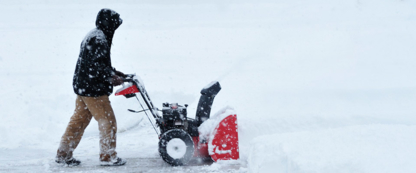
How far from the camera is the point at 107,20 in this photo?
11.8 feet

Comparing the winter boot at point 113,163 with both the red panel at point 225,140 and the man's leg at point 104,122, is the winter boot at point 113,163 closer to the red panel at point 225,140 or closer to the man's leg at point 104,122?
the man's leg at point 104,122

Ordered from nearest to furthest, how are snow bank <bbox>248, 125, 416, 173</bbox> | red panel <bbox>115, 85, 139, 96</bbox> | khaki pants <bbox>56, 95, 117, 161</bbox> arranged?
snow bank <bbox>248, 125, 416, 173</bbox>, red panel <bbox>115, 85, 139, 96</bbox>, khaki pants <bbox>56, 95, 117, 161</bbox>

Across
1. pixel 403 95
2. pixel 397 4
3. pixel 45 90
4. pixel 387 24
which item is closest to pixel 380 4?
pixel 397 4

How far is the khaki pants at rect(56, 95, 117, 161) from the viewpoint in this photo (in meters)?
3.65

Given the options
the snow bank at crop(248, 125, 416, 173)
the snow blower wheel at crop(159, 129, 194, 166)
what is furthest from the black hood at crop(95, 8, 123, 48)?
the snow bank at crop(248, 125, 416, 173)

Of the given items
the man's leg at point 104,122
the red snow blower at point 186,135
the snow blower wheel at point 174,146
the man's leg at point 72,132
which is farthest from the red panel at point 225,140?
the man's leg at point 72,132

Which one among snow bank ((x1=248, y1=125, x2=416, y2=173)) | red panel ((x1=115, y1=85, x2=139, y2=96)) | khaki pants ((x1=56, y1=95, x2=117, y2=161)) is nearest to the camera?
snow bank ((x1=248, y1=125, x2=416, y2=173))

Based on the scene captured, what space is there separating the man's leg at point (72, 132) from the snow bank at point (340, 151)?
1878 millimetres

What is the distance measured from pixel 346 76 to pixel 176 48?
7.12 metres

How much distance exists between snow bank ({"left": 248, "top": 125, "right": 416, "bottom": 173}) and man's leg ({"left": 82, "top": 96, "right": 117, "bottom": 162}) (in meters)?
1.51

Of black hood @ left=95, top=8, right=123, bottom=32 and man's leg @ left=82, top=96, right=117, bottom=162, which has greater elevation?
black hood @ left=95, top=8, right=123, bottom=32

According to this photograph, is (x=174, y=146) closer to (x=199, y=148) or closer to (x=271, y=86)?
(x=199, y=148)

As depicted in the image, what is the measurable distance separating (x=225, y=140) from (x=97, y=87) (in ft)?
4.77

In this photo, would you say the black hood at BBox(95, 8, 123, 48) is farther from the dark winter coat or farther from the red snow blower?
the red snow blower
